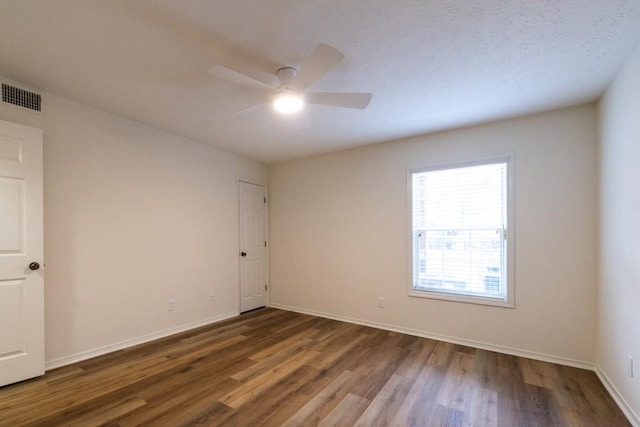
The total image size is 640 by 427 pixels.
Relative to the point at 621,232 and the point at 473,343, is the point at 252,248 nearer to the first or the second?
the point at 473,343

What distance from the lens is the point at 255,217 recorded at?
4.97 meters

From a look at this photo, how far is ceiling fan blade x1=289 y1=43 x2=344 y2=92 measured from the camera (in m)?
1.63

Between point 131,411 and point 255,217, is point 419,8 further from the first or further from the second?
point 255,217

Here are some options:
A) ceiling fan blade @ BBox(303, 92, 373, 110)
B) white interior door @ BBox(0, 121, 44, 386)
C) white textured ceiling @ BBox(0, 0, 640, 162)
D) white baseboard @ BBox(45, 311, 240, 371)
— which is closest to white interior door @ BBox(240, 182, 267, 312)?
white baseboard @ BBox(45, 311, 240, 371)

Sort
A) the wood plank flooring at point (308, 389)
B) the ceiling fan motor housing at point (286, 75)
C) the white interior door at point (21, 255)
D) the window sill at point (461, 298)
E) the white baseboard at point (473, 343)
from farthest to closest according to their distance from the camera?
the window sill at point (461, 298) → the white baseboard at point (473, 343) → the white interior door at point (21, 255) → the ceiling fan motor housing at point (286, 75) → the wood plank flooring at point (308, 389)

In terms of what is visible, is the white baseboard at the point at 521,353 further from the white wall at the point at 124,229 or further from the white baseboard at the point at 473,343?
the white wall at the point at 124,229

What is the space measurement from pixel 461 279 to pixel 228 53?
332 cm

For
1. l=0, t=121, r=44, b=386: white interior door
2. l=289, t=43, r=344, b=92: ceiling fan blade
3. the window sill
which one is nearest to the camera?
l=289, t=43, r=344, b=92: ceiling fan blade

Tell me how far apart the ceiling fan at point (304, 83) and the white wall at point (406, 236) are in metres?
1.91

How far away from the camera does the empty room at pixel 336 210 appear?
74.5 inches

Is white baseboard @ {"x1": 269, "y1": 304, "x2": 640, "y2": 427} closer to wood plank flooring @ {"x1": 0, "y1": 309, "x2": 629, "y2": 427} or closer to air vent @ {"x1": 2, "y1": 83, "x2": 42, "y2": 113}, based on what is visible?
wood plank flooring @ {"x1": 0, "y1": 309, "x2": 629, "y2": 427}

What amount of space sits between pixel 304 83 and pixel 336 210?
258 centimetres

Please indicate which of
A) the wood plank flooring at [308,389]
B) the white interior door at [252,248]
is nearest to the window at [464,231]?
the wood plank flooring at [308,389]

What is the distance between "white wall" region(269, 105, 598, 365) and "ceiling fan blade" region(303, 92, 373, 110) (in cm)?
183
